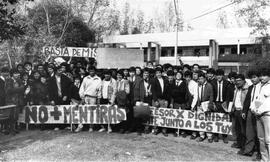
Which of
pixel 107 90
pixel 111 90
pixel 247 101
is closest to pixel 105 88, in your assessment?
pixel 107 90

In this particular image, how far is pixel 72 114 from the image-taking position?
763 cm

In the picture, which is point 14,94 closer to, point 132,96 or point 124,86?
point 124,86

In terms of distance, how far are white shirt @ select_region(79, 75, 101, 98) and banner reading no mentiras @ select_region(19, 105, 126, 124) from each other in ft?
1.25

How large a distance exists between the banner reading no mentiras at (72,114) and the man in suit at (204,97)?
2028mm

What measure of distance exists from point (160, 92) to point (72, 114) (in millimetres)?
2498

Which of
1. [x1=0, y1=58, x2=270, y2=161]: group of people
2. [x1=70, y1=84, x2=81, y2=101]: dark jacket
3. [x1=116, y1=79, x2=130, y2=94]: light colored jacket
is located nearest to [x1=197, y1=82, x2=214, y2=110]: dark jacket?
[x1=0, y1=58, x2=270, y2=161]: group of people

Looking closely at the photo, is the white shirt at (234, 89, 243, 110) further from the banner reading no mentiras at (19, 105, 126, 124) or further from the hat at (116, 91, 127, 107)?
the banner reading no mentiras at (19, 105, 126, 124)

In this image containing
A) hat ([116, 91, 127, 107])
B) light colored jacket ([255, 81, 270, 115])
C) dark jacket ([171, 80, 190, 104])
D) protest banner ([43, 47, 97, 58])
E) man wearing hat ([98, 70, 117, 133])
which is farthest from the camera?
protest banner ([43, 47, 97, 58])

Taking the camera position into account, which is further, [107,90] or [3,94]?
[107,90]

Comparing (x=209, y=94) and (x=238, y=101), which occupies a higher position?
(x=209, y=94)

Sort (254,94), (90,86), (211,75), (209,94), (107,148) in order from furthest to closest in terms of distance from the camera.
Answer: (90,86), (211,75), (209,94), (107,148), (254,94)

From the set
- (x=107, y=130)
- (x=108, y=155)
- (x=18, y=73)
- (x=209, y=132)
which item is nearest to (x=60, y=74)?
(x=18, y=73)

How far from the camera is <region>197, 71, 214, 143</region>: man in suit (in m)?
6.84

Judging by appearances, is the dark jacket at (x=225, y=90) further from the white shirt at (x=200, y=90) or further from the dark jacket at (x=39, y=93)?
the dark jacket at (x=39, y=93)
